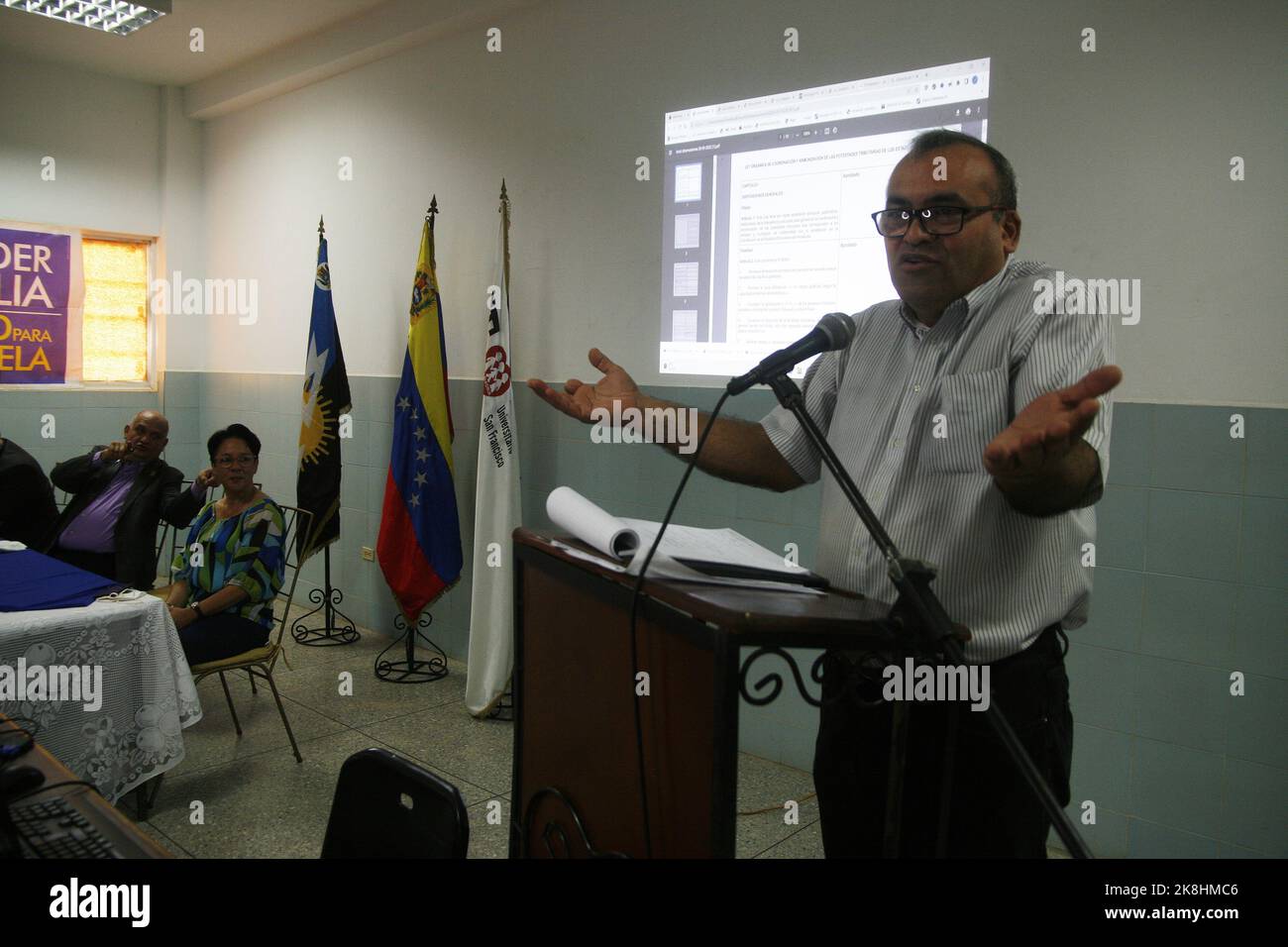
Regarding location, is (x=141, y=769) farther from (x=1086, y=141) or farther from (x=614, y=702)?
(x=1086, y=141)

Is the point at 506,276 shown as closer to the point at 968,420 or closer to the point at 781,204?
the point at 781,204

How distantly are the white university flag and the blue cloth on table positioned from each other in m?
1.42

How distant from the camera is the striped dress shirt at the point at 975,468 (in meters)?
1.29

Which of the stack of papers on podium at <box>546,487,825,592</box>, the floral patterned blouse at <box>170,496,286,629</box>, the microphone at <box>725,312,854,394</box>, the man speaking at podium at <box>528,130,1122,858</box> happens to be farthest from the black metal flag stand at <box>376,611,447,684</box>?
the microphone at <box>725,312,854,394</box>

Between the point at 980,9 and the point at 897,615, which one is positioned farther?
the point at 980,9

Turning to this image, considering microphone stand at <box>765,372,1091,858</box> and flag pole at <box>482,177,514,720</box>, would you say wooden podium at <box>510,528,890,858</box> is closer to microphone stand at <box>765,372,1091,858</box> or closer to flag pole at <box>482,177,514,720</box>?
microphone stand at <box>765,372,1091,858</box>

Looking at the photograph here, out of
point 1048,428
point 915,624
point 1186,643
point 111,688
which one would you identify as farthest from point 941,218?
point 111,688

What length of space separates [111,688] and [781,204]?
2.46 m

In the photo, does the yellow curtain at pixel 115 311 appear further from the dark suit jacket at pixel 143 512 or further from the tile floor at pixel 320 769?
the tile floor at pixel 320 769

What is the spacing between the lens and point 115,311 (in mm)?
5953
